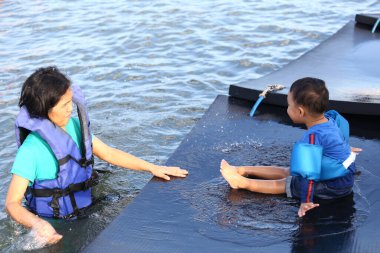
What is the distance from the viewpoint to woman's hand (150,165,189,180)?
406cm

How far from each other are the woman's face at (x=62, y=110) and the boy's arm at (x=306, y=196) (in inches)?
56.2

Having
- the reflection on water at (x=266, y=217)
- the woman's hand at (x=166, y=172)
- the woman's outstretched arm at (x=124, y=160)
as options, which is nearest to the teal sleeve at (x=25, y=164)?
the woman's outstretched arm at (x=124, y=160)

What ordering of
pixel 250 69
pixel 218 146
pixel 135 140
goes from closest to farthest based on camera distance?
pixel 218 146
pixel 135 140
pixel 250 69

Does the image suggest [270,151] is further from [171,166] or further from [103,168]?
[103,168]

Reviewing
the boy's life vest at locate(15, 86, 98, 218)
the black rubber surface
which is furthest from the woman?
the black rubber surface

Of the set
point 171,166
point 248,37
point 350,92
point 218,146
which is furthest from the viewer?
point 248,37

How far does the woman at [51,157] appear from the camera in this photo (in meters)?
3.39

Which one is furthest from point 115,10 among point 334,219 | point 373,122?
point 334,219

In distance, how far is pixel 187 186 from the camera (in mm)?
3984

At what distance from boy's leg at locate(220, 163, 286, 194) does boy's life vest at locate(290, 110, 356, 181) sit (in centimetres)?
21

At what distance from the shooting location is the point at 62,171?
367 centimetres

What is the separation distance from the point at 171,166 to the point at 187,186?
0.32m

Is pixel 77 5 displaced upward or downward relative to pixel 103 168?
upward

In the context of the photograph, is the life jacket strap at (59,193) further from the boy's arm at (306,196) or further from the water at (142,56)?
the boy's arm at (306,196)
